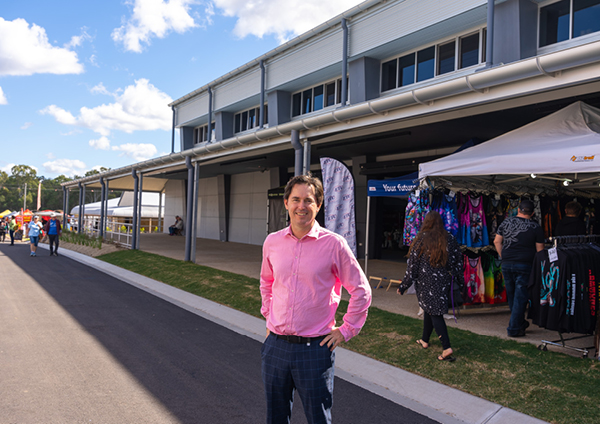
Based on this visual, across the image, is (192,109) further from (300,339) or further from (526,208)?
(300,339)

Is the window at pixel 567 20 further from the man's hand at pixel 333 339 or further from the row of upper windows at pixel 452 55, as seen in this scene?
the man's hand at pixel 333 339

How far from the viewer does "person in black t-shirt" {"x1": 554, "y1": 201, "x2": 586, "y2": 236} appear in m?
6.66

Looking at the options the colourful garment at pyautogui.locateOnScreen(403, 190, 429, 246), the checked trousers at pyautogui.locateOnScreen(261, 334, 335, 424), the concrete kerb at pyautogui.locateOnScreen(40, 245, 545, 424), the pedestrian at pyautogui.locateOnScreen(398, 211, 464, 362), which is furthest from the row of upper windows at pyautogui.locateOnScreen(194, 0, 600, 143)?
the checked trousers at pyautogui.locateOnScreen(261, 334, 335, 424)

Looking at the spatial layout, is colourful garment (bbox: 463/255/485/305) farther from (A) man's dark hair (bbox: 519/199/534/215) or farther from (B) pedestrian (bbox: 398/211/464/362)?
(B) pedestrian (bbox: 398/211/464/362)

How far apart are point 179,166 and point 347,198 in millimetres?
9273

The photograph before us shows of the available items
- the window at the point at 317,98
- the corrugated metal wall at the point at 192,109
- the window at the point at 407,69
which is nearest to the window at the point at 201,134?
the corrugated metal wall at the point at 192,109

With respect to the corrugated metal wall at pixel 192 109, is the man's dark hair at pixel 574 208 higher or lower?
lower

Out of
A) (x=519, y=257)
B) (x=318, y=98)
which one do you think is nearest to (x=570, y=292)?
(x=519, y=257)

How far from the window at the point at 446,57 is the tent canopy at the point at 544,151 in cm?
621

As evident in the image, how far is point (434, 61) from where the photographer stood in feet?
40.2

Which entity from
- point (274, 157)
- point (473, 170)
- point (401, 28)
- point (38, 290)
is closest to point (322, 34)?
point (401, 28)

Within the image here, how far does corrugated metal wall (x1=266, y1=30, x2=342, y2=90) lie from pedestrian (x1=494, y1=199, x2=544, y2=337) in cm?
983

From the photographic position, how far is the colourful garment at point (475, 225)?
7535 millimetres

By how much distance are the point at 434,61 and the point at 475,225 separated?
21.4 ft
